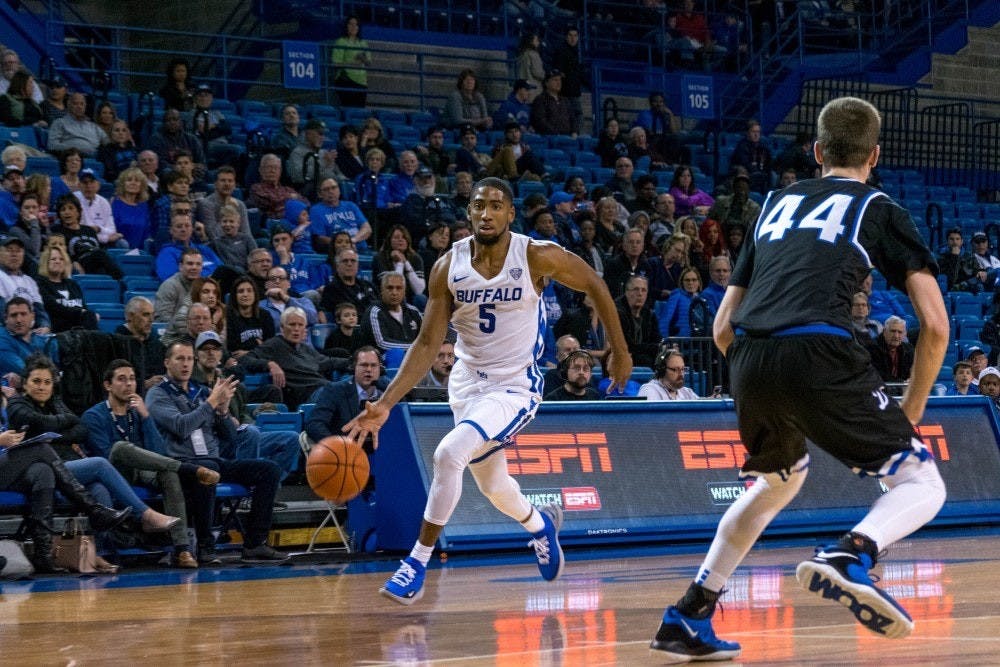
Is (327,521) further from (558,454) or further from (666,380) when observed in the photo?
(666,380)

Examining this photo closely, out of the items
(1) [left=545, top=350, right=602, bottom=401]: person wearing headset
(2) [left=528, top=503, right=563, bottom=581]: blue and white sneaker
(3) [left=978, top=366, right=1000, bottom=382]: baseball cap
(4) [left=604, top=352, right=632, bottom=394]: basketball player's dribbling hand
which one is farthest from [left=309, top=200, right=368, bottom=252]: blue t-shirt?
(4) [left=604, top=352, right=632, bottom=394]: basketball player's dribbling hand

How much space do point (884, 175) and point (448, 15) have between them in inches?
312

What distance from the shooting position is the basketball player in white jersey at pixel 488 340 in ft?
28.4

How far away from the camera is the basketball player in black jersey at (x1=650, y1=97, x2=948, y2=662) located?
5492 mm

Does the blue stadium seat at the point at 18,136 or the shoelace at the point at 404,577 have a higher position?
the blue stadium seat at the point at 18,136

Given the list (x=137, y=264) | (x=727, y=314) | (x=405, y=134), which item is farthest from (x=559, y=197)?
(x=727, y=314)

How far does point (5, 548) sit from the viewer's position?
36.6ft

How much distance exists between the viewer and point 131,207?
16.2 metres

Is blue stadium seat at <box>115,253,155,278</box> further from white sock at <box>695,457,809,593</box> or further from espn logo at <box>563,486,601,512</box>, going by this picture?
white sock at <box>695,457,809,593</box>

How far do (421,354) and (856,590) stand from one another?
394cm

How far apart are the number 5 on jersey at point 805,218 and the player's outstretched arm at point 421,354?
307cm

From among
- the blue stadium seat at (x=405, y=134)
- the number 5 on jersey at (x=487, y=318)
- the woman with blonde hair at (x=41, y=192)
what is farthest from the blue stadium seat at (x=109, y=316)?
the blue stadium seat at (x=405, y=134)

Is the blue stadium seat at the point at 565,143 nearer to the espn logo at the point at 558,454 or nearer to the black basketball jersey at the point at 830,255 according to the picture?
the espn logo at the point at 558,454

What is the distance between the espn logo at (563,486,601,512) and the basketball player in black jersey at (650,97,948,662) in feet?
23.3
